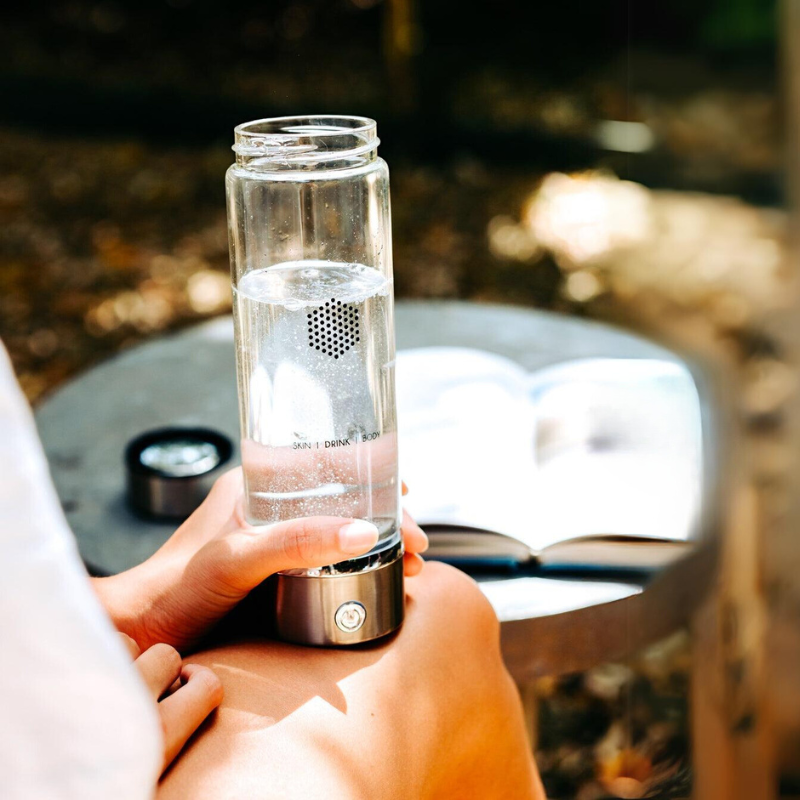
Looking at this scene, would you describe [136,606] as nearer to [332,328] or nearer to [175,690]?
[175,690]

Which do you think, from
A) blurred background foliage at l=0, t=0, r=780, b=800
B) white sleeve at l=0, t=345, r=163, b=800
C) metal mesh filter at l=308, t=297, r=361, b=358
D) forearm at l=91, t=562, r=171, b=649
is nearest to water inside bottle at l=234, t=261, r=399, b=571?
metal mesh filter at l=308, t=297, r=361, b=358

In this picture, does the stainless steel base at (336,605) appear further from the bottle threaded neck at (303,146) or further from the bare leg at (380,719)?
the bottle threaded neck at (303,146)

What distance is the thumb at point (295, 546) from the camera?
2.35ft

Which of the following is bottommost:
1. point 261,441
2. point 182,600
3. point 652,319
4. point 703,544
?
point 652,319

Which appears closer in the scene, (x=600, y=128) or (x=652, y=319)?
(x=652, y=319)

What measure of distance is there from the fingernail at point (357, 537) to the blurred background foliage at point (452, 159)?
1.25m

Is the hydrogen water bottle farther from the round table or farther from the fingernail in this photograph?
the round table

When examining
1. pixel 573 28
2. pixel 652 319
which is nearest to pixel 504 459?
pixel 652 319

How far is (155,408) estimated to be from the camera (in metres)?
1.43

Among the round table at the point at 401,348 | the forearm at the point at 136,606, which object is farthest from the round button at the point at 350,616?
the round table at the point at 401,348

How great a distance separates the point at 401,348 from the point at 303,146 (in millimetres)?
855

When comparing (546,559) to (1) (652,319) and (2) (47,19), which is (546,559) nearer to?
(1) (652,319)

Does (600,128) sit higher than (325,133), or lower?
lower

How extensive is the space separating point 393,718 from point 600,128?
4.33 m
